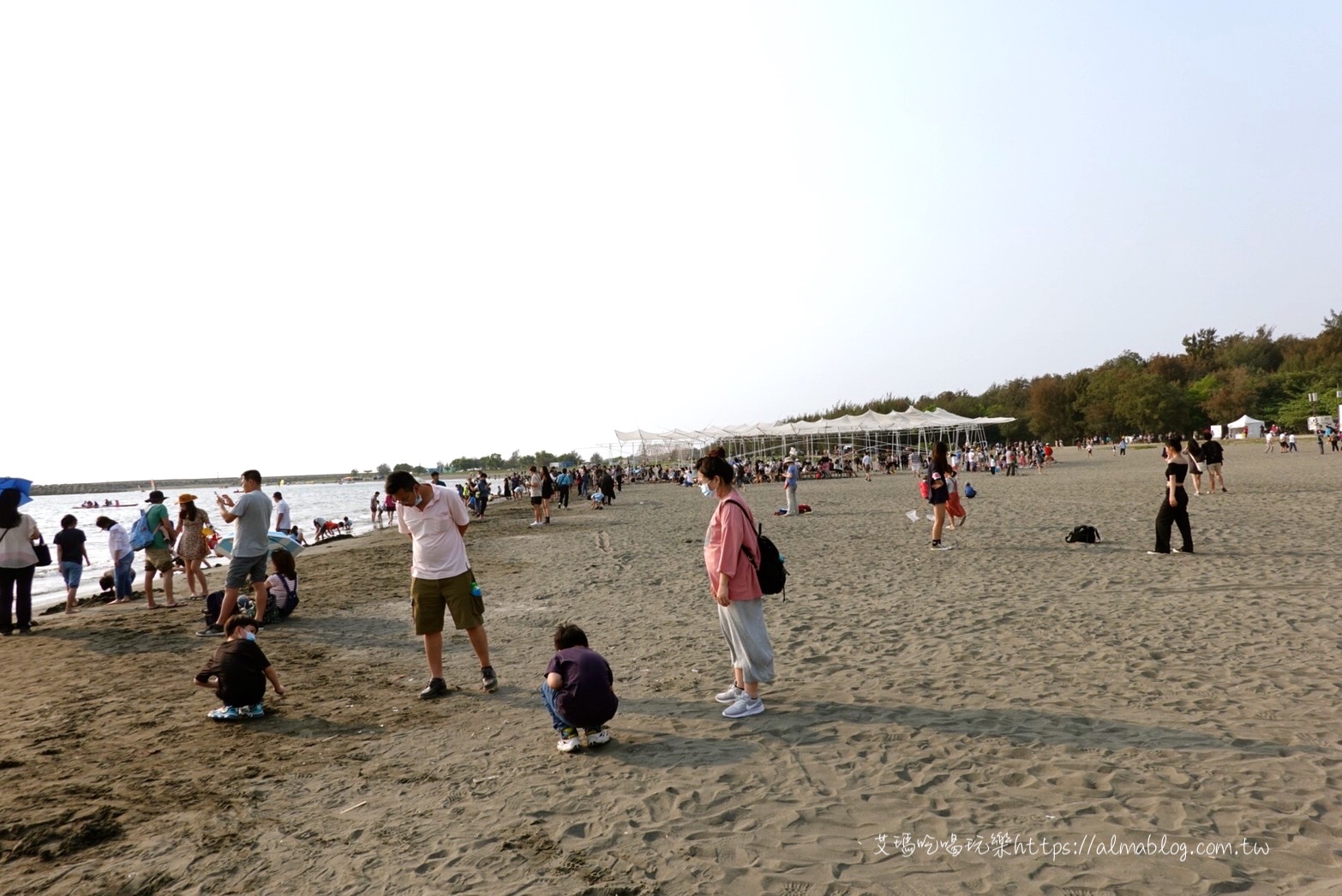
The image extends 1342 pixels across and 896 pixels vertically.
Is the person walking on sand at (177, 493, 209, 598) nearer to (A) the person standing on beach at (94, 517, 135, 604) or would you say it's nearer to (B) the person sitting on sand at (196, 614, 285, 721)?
(A) the person standing on beach at (94, 517, 135, 604)

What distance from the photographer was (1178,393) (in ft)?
216

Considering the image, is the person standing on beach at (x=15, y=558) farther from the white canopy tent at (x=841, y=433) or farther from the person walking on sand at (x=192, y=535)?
the white canopy tent at (x=841, y=433)

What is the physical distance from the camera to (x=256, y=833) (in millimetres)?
3666

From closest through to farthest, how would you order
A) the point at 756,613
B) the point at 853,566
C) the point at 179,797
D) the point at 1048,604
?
the point at 179,797
the point at 756,613
the point at 1048,604
the point at 853,566

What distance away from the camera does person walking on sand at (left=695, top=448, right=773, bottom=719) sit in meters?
4.75

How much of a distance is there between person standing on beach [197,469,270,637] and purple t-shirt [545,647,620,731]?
4.64m

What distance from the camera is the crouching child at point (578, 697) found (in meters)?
4.42

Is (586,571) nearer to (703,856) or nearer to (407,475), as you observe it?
(407,475)

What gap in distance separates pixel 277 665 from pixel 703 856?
516cm

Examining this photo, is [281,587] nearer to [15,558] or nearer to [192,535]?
[192,535]

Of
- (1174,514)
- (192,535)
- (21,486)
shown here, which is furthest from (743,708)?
(21,486)

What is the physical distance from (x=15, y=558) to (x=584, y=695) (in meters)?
7.98

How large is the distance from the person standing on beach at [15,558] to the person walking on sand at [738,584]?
7987mm

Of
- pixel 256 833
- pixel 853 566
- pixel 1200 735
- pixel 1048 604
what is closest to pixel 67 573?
pixel 256 833
